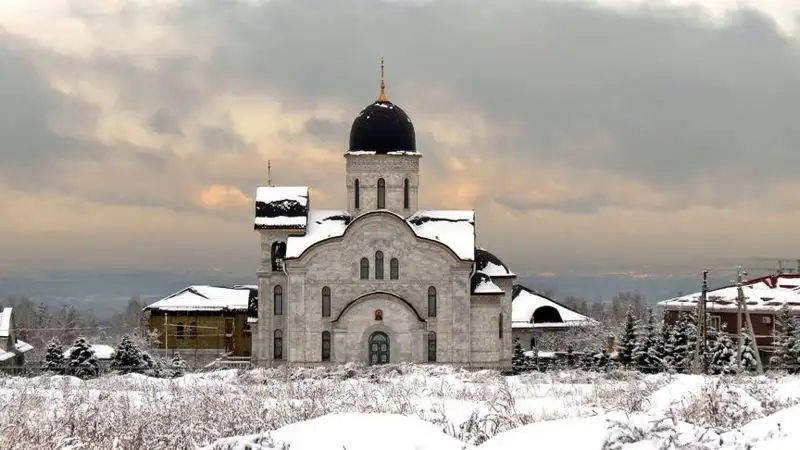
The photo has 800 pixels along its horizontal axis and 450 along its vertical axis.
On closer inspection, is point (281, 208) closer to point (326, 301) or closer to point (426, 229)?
point (326, 301)

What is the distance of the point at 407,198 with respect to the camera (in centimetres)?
4016

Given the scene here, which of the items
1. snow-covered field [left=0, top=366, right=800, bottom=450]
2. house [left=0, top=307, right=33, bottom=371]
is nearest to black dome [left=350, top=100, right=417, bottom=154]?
house [left=0, top=307, right=33, bottom=371]

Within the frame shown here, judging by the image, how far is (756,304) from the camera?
4447 cm

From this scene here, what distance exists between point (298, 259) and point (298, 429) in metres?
28.7

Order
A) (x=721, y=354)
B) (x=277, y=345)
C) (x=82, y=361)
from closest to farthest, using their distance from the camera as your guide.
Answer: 1. (x=82, y=361)
2. (x=721, y=354)
3. (x=277, y=345)

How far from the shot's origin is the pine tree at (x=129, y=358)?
3525 cm

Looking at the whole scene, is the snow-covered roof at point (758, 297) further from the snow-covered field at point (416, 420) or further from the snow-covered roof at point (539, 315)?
the snow-covered field at point (416, 420)

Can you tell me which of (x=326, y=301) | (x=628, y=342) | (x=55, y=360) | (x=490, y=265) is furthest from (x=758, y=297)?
(x=55, y=360)

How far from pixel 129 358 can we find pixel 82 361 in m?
1.75

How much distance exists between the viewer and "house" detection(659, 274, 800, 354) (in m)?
43.2

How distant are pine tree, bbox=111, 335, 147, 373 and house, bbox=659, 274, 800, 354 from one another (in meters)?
21.9

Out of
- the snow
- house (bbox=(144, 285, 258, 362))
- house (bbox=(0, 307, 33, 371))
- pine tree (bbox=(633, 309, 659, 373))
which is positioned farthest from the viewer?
house (bbox=(144, 285, 258, 362))

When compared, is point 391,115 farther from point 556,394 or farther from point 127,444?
point 127,444

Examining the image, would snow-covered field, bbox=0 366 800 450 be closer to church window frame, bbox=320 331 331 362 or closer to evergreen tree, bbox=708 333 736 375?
evergreen tree, bbox=708 333 736 375
